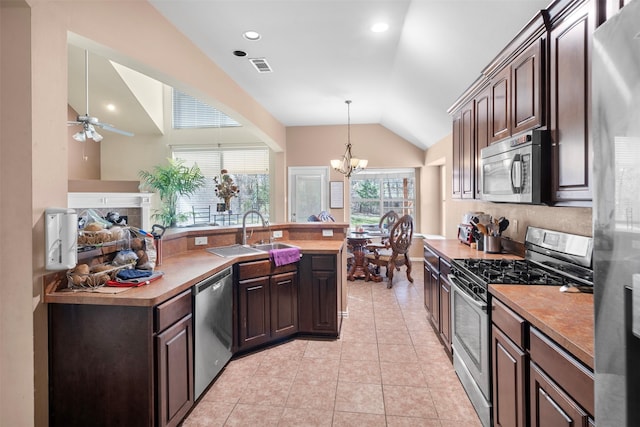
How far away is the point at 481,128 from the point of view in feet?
9.20

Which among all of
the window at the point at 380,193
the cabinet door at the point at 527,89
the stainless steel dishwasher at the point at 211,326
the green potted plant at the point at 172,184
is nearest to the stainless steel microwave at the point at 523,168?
the cabinet door at the point at 527,89

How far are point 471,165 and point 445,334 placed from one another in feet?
5.21

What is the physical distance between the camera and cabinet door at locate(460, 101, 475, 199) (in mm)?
3006

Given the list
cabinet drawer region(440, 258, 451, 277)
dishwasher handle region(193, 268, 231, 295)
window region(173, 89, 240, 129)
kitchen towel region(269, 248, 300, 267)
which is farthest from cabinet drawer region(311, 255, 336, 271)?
window region(173, 89, 240, 129)

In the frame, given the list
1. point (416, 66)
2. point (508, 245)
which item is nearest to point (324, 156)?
point (416, 66)

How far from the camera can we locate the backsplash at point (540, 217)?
6.62ft

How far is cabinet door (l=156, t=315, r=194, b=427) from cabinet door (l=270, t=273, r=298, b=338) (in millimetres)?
970

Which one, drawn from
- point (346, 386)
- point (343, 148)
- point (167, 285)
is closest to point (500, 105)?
point (346, 386)

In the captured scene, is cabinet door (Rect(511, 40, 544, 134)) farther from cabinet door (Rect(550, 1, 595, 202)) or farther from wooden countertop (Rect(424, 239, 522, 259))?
wooden countertop (Rect(424, 239, 522, 259))

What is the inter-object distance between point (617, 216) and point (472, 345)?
1637mm

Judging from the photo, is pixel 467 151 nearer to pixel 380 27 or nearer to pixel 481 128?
pixel 481 128

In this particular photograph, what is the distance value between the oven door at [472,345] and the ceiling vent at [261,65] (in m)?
2.94

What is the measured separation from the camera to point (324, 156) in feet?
21.8

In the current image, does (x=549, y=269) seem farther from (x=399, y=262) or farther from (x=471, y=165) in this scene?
(x=399, y=262)
